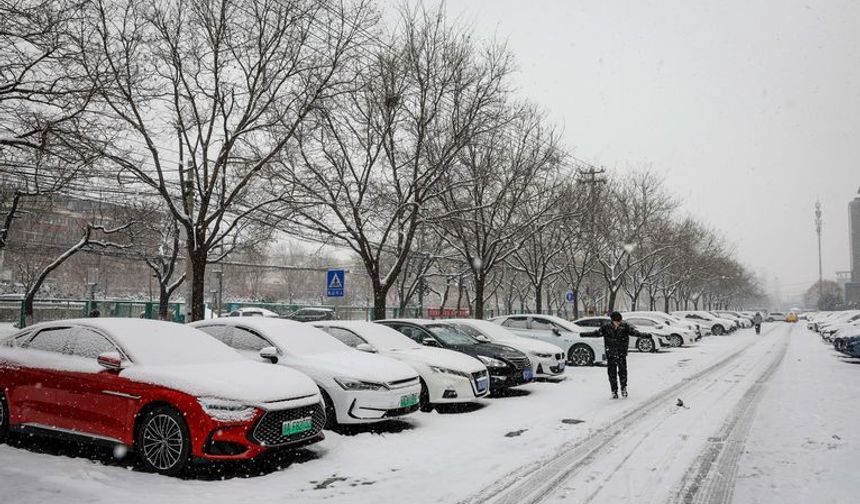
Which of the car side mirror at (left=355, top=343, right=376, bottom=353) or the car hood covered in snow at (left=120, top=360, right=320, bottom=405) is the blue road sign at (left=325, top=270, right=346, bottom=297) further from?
the car hood covered in snow at (left=120, top=360, right=320, bottom=405)

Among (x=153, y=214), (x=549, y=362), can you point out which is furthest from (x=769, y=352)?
(x=153, y=214)

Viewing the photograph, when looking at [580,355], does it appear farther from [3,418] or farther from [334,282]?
[3,418]

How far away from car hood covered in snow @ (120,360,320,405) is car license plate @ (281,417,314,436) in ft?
0.63

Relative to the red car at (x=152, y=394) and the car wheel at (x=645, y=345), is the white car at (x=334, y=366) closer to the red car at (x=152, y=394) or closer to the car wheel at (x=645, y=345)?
the red car at (x=152, y=394)

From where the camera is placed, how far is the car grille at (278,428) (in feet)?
18.9

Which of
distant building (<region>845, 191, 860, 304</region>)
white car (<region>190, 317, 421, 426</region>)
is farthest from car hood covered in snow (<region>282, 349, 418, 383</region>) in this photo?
distant building (<region>845, 191, 860, 304</region>)

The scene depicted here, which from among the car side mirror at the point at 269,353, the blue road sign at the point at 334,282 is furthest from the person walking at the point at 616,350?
the blue road sign at the point at 334,282

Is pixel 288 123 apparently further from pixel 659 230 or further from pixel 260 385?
pixel 659 230

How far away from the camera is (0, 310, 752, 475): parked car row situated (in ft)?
18.7

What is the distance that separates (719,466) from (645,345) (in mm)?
19601

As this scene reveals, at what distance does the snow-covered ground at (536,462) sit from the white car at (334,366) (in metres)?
0.38

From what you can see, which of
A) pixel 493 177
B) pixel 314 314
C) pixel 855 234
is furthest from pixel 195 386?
pixel 855 234

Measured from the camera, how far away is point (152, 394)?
580cm

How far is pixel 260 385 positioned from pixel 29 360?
9.30 ft
